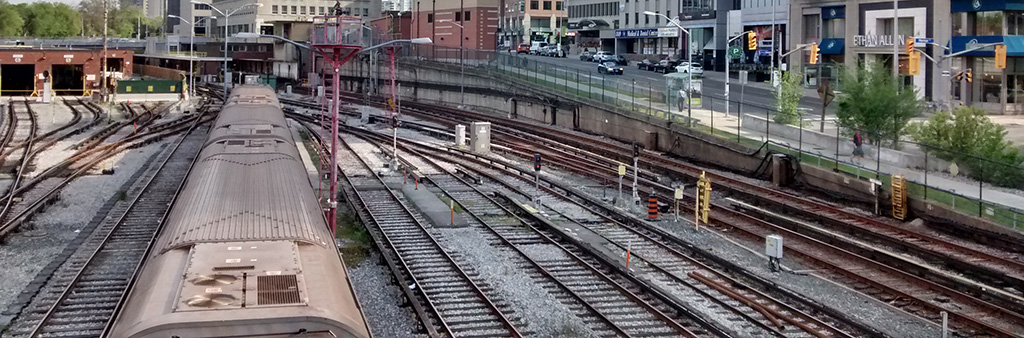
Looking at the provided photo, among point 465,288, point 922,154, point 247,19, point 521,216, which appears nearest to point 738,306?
point 465,288

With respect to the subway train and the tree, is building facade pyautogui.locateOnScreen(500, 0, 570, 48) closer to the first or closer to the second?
the tree

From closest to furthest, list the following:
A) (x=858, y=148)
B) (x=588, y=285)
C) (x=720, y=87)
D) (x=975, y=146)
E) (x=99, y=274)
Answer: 1. (x=588, y=285)
2. (x=99, y=274)
3. (x=975, y=146)
4. (x=858, y=148)
5. (x=720, y=87)

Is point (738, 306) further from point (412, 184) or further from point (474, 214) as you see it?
point (412, 184)

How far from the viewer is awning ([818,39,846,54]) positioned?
5688 cm

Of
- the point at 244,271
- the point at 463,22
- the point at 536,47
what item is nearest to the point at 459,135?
the point at 244,271

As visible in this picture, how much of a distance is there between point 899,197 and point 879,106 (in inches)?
256

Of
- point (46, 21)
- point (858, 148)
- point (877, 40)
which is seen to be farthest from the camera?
point (46, 21)

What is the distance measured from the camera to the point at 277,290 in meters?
9.46

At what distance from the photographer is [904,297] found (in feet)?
58.2

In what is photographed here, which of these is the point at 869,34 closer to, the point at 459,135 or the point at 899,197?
the point at 459,135

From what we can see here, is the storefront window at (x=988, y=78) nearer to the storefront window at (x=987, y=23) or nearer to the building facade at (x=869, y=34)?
the storefront window at (x=987, y=23)

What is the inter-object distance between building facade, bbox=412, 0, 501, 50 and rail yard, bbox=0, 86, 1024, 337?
4133 cm

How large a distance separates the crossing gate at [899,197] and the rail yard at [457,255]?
31 centimetres

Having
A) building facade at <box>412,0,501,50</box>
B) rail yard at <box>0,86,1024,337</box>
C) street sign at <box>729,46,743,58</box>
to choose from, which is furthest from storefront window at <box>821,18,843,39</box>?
rail yard at <box>0,86,1024,337</box>
